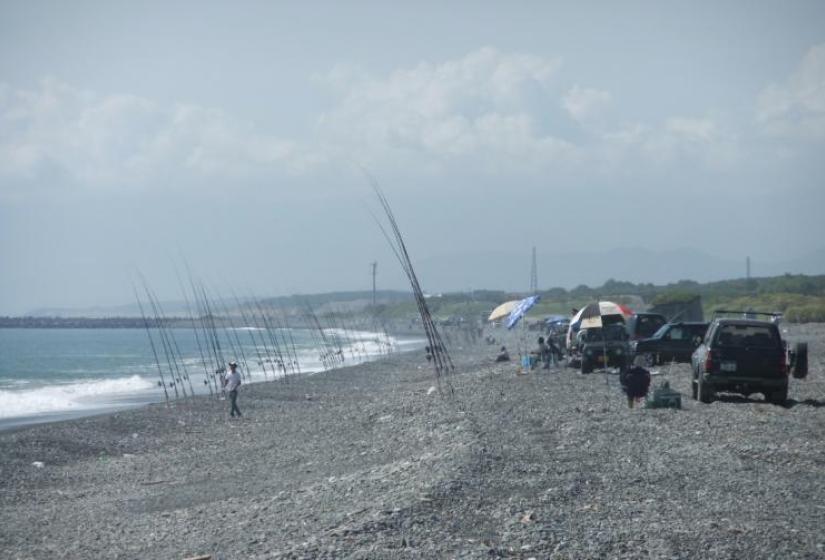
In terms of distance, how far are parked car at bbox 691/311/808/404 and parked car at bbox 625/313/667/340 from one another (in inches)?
594

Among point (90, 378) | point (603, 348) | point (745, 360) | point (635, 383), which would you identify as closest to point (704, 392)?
point (745, 360)

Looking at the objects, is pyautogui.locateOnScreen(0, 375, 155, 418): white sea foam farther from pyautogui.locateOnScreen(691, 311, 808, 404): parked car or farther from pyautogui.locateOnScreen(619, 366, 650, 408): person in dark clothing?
pyautogui.locateOnScreen(691, 311, 808, 404): parked car

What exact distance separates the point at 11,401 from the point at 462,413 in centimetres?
2752

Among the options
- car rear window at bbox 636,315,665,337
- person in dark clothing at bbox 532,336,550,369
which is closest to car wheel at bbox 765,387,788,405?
person in dark clothing at bbox 532,336,550,369

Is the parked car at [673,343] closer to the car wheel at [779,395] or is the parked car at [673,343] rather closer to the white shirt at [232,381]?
the car wheel at [779,395]

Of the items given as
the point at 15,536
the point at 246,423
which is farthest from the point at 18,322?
the point at 15,536

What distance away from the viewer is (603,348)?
30.2 m

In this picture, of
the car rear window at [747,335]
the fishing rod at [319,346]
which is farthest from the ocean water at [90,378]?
the car rear window at [747,335]

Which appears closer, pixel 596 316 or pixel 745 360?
pixel 745 360

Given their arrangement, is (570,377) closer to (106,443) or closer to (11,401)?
(106,443)

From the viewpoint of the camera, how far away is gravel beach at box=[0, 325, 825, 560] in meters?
9.77

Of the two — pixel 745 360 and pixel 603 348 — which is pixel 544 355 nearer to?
pixel 603 348

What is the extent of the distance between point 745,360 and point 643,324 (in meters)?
16.1

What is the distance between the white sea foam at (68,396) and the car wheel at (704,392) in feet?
81.7
